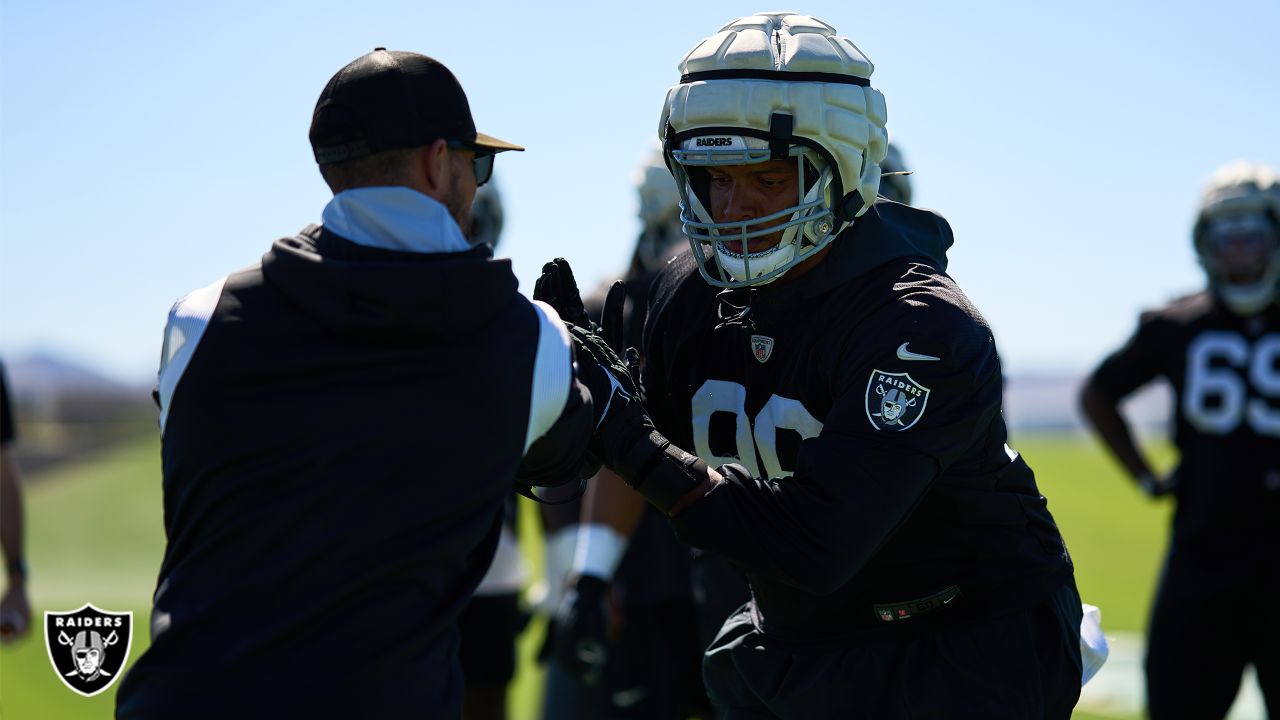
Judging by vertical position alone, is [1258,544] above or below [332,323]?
below

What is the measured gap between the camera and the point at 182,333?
85.9 inches

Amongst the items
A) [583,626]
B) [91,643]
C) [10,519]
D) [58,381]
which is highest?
[91,643]

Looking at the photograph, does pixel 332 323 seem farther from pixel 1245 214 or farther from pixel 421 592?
pixel 1245 214

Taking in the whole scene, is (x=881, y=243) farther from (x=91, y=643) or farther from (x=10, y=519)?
(x=10, y=519)

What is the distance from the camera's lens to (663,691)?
5.13 metres

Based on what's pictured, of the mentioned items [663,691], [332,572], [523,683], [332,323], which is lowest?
[523,683]

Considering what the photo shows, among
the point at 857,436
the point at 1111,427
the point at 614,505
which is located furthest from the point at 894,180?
the point at 1111,427

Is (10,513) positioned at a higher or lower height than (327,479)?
lower

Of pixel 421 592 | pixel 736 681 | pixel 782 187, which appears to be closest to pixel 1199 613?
pixel 736 681

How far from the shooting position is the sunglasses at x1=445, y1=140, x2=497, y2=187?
2352 millimetres

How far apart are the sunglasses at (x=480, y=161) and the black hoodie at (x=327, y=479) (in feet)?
0.81

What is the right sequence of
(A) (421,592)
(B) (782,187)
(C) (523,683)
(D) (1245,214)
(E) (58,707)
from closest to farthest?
(A) (421,592), (B) (782,187), (D) (1245,214), (E) (58,707), (C) (523,683)

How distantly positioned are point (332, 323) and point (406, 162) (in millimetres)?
351

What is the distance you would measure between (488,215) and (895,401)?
11.1 ft
